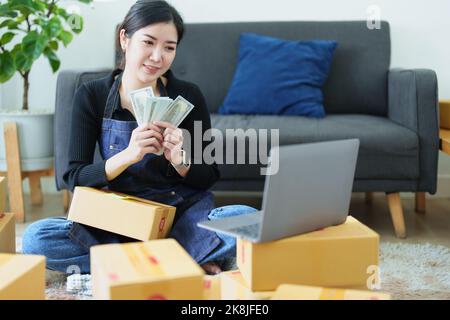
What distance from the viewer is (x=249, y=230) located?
1383 millimetres

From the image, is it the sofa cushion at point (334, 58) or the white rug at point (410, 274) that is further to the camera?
the sofa cushion at point (334, 58)

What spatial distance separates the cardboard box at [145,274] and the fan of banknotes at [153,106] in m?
0.54

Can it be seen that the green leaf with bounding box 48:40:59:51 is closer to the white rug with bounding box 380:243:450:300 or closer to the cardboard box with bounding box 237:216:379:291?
the white rug with bounding box 380:243:450:300

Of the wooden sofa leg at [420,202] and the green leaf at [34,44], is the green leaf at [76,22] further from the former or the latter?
the wooden sofa leg at [420,202]

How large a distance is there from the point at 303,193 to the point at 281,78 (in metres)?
1.72

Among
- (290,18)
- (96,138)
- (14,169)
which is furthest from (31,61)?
(290,18)

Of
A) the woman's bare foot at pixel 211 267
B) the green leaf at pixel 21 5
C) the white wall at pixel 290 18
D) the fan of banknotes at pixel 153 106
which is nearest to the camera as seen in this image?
the fan of banknotes at pixel 153 106

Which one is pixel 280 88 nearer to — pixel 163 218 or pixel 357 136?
pixel 357 136

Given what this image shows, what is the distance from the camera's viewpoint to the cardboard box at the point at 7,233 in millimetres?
1771

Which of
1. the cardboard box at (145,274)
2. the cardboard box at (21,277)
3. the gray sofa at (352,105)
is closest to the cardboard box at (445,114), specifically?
the gray sofa at (352,105)

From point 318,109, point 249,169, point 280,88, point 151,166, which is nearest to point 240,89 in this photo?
point 280,88

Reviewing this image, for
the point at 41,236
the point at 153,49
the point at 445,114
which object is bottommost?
the point at 41,236

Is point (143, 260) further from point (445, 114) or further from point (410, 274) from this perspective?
point (445, 114)

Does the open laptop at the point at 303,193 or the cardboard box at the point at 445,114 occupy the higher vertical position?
the open laptop at the point at 303,193
